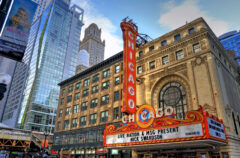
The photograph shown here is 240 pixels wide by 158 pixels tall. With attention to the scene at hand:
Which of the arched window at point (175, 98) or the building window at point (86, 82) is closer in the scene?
the arched window at point (175, 98)

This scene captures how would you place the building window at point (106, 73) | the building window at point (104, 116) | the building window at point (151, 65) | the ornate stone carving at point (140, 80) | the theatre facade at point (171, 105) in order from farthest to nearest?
the building window at point (106, 73)
the building window at point (104, 116)
the ornate stone carving at point (140, 80)
the building window at point (151, 65)
the theatre facade at point (171, 105)

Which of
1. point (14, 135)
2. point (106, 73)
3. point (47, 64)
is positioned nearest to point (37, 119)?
point (47, 64)

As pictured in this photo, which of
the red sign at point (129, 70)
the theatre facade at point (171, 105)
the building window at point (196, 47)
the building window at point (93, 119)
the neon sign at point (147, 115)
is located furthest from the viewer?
the building window at point (93, 119)

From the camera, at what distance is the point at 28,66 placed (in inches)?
4902

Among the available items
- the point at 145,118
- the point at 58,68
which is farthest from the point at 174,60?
the point at 58,68

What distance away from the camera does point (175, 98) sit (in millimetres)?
27781

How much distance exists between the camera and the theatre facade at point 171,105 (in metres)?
19.9

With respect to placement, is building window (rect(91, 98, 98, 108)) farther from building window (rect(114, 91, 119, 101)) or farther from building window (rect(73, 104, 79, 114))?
building window (rect(114, 91, 119, 101))

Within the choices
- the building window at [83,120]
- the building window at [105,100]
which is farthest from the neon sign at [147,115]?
the building window at [83,120]

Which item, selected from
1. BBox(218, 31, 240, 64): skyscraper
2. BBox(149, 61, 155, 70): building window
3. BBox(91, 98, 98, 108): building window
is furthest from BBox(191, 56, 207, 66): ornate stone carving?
BBox(218, 31, 240, 64): skyscraper

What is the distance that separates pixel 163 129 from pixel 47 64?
107m

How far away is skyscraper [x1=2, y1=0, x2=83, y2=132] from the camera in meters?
104

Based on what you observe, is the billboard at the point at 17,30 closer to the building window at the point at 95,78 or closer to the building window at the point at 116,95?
the building window at the point at 116,95

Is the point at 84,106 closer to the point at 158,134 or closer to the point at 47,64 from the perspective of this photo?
the point at 158,134
